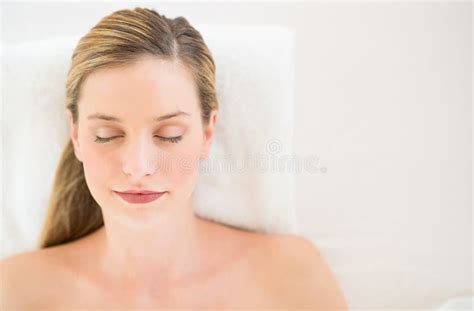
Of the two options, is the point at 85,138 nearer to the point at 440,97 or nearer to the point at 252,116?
the point at 252,116

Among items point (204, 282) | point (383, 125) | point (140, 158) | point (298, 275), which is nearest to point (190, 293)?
point (204, 282)

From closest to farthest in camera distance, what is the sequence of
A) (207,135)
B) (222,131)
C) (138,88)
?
(138,88) → (207,135) → (222,131)

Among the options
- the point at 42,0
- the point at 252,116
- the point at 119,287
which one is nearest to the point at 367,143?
the point at 252,116

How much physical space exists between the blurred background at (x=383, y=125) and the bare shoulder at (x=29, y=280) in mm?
620

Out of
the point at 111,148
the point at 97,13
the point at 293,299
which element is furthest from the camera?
the point at 97,13

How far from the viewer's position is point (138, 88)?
842mm

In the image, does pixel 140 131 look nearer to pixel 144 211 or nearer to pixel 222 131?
pixel 144 211

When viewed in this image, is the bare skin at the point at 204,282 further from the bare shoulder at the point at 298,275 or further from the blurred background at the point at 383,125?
the blurred background at the point at 383,125

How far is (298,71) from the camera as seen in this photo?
4.01ft

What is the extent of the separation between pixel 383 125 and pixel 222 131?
1.49ft

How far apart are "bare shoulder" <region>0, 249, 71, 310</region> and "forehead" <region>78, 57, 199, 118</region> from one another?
417 millimetres

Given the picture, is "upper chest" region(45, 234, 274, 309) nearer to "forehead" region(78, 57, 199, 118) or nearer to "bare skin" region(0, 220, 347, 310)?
"bare skin" region(0, 220, 347, 310)

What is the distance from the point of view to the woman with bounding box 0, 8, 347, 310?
86 cm

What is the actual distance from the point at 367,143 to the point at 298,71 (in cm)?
27
